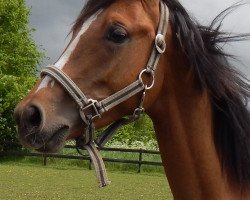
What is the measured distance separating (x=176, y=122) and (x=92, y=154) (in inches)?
22.4

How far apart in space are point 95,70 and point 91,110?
234mm

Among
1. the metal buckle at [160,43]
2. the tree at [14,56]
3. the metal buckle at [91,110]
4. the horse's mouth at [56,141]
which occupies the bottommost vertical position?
the tree at [14,56]

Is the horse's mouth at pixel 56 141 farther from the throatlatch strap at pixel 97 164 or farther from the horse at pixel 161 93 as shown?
the throatlatch strap at pixel 97 164

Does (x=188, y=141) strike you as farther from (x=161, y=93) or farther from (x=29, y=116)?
(x=29, y=116)

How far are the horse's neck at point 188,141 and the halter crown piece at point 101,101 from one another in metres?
0.20

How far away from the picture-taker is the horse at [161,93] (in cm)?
279

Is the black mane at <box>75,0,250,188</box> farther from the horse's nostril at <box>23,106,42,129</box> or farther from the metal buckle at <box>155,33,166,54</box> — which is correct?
the horse's nostril at <box>23,106,42,129</box>

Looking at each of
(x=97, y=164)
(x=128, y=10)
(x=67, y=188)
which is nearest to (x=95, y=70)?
(x=128, y=10)

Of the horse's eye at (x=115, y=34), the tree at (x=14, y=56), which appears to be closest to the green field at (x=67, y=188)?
the horse's eye at (x=115, y=34)

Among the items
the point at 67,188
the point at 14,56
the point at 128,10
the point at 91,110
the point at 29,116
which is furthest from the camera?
the point at 14,56

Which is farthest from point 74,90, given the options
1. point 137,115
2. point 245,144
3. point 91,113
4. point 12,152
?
point 12,152

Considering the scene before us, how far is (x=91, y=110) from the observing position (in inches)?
112

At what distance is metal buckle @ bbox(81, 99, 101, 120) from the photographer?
283cm

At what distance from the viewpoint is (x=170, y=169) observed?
310 cm
